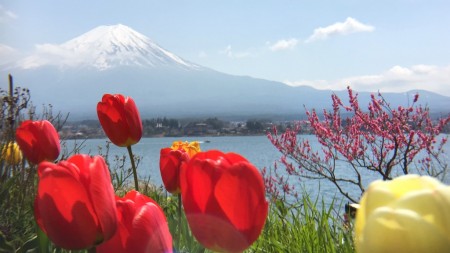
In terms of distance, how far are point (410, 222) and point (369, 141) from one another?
5753 millimetres

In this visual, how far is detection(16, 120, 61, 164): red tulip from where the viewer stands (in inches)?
84.1

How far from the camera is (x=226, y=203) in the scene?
848 millimetres

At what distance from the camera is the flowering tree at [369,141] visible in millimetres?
5703

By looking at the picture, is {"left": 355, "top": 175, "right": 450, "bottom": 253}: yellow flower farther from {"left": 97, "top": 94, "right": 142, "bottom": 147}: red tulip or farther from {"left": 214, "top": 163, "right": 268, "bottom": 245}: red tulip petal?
{"left": 97, "top": 94, "right": 142, "bottom": 147}: red tulip

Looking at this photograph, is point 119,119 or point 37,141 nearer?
point 119,119

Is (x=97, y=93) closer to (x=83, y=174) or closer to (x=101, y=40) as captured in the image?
(x=101, y=40)

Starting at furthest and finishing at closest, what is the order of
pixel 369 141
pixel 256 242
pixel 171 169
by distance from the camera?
pixel 369 141, pixel 256 242, pixel 171 169

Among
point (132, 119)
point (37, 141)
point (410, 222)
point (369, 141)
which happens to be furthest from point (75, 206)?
point (369, 141)

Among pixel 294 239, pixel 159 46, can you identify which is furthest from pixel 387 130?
pixel 159 46

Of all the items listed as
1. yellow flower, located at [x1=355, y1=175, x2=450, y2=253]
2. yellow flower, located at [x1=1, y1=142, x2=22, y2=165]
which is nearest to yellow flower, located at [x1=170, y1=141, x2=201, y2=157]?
yellow flower, located at [x1=1, y1=142, x2=22, y2=165]

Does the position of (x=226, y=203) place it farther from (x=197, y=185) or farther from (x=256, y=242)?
(x=256, y=242)

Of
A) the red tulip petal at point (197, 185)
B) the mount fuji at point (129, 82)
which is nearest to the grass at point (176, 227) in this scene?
the red tulip petal at point (197, 185)

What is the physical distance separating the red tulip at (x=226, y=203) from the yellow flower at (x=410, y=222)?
0.83ft

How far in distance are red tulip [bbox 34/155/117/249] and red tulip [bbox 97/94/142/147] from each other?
108 cm
